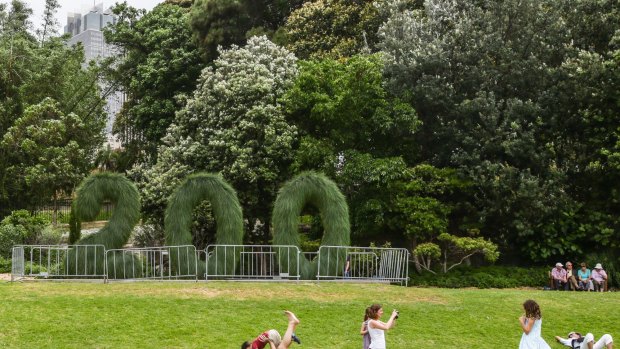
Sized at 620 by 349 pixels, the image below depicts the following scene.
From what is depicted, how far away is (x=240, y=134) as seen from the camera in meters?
27.8

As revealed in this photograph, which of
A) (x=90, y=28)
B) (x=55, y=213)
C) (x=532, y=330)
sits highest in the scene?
(x=90, y=28)

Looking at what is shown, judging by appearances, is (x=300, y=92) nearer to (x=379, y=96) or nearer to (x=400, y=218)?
(x=379, y=96)

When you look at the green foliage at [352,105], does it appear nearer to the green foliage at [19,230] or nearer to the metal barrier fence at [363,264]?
the metal barrier fence at [363,264]

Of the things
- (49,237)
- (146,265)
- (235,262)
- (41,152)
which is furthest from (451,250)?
(41,152)

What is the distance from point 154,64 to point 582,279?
22.0m

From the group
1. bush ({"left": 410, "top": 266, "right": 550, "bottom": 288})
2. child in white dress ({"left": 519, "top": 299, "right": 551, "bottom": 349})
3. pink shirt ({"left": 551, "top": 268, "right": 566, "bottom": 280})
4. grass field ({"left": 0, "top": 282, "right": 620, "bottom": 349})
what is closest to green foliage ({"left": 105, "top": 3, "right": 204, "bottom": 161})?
bush ({"left": 410, "top": 266, "right": 550, "bottom": 288})

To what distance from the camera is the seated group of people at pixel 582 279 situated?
76.1 feet

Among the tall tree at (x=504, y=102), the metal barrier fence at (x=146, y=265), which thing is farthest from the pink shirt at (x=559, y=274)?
the metal barrier fence at (x=146, y=265)

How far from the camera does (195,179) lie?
869 inches

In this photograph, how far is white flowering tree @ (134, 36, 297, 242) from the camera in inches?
1089

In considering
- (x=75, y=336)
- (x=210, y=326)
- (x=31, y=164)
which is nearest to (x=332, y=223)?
(x=210, y=326)

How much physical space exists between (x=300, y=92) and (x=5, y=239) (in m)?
13.0

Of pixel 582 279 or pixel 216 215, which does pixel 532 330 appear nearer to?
pixel 216 215

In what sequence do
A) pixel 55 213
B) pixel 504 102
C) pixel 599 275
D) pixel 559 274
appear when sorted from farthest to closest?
pixel 55 213 < pixel 504 102 < pixel 559 274 < pixel 599 275
